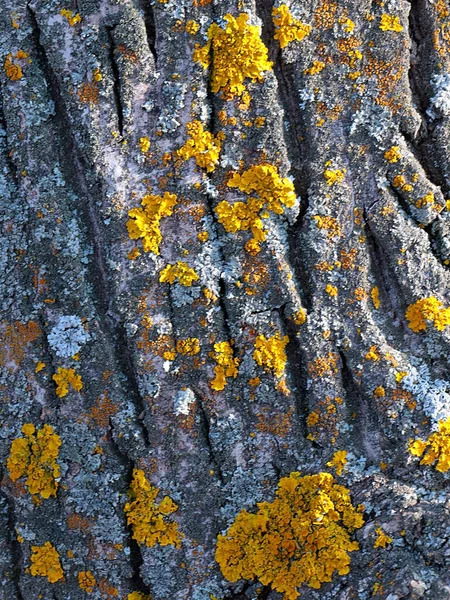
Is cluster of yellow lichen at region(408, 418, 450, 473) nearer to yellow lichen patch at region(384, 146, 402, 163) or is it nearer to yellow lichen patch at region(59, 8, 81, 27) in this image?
yellow lichen patch at region(384, 146, 402, 163)

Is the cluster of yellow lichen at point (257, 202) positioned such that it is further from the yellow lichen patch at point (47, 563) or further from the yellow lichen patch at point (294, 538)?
the yellow lichen patch at point (47, 563)

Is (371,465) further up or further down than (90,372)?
further down

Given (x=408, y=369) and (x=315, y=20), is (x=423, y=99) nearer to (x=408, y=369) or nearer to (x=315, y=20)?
(x=315, y=20)

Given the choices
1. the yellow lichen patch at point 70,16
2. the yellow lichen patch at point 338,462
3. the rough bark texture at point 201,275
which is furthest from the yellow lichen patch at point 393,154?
the yellow lichen patch at point 70,16

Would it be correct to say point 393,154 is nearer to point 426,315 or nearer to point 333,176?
point 333,176

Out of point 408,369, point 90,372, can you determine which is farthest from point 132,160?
point 408,369

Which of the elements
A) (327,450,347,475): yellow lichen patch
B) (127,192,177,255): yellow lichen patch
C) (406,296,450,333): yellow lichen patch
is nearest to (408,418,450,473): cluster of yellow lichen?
(327,450,347,475): yellow lichen patch
